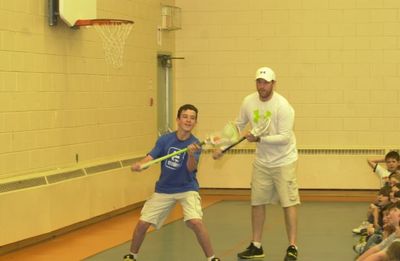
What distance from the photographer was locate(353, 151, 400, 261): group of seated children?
5.52 m

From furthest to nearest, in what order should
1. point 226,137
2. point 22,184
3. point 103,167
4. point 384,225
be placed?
point 103,167 < point 22,184 < point 226,137 < point 384,225

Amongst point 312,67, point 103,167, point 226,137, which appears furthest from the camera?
point 312,67

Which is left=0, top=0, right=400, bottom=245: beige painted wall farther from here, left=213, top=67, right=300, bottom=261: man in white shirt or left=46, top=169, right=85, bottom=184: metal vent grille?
left=213, top=67, right=300, bottom=261: man in white shirt

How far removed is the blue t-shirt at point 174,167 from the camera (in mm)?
7203

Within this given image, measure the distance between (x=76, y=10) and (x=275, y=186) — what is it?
3174mm

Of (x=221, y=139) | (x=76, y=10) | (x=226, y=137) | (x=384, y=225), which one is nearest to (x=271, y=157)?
(x=226, y=137)

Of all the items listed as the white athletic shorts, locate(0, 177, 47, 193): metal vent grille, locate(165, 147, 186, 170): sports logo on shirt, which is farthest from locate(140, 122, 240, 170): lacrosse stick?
locate(0, 177, 47, 193): metal vent grille

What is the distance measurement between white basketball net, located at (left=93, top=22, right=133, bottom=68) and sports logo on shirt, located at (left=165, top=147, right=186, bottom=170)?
342 centimetres

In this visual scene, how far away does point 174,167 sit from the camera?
23.6 feet

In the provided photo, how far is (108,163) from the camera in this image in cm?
1048

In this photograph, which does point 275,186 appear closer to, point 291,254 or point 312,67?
point 291,254

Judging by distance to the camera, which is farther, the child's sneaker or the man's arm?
the child's sneaker

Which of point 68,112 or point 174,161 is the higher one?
point 68,112

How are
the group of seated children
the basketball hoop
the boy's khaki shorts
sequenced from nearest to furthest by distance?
the group of seated children < the boy's khaki shorts < the basketball hoop
